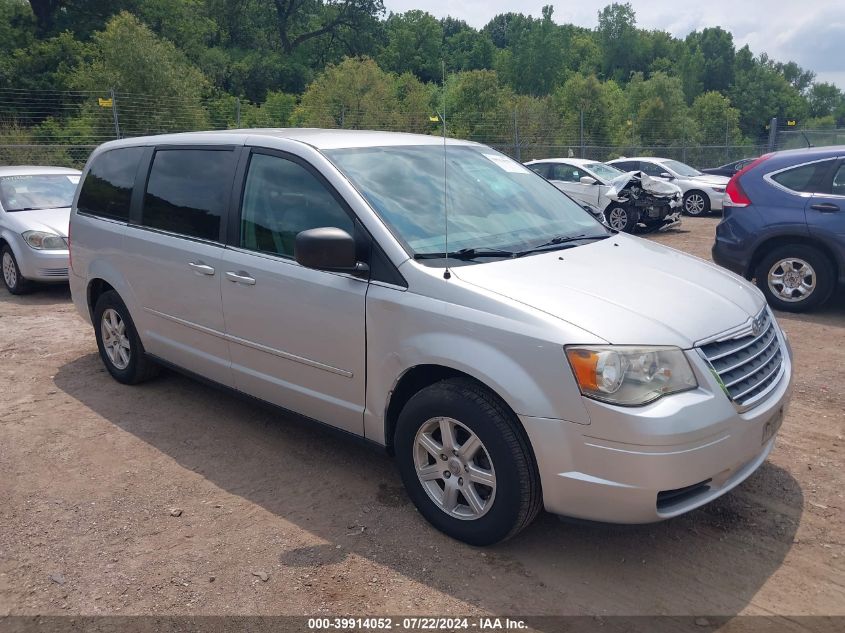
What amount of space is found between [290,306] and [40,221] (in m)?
6.69

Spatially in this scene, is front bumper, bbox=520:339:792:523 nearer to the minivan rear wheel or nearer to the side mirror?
the side mirror

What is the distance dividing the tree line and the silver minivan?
2.46 feet

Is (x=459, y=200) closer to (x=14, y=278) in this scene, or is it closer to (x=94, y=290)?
(x=94, y=290)

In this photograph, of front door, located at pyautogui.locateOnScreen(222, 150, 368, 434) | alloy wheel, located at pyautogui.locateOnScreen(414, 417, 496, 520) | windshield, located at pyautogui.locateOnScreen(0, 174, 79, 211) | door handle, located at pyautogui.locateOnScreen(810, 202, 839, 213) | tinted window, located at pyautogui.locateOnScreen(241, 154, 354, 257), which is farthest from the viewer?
windshield, located at pyautogui.locateOnScreen(0, 174, 79, 211)

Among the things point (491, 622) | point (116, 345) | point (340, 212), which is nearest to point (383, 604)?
point (491, 622)

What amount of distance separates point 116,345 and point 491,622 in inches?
154

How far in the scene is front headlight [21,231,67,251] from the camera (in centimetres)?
886

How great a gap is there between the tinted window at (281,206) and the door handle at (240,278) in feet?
0.53

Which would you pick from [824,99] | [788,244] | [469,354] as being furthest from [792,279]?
[824,99]

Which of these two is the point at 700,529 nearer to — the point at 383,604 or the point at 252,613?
the point at 383,604

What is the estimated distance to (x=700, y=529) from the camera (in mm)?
3486

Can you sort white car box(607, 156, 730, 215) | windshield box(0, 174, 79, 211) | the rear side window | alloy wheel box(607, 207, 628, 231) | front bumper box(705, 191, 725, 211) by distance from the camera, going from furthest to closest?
white car box(607, 156, 730, 215), front bumper box(705, 191, 725, 211), the rear side window, alloy wheel box(607, 207, 628, 231), windshield box(0, 174, 79, 211)

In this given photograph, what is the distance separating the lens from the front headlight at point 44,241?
29.1 feet

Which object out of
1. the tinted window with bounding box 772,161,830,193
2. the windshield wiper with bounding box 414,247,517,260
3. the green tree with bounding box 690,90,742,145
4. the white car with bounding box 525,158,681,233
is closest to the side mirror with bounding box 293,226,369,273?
the windshield wiper with bounding box 414,247,517,260
